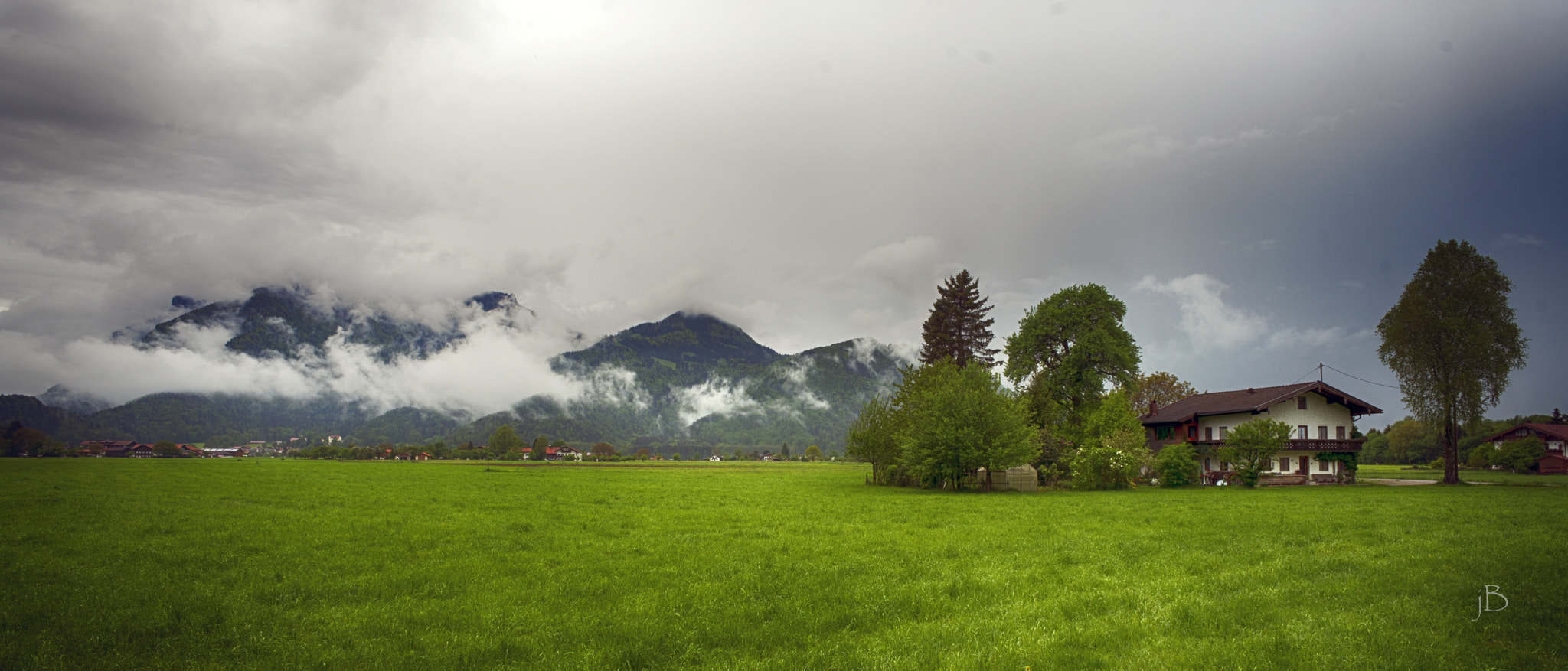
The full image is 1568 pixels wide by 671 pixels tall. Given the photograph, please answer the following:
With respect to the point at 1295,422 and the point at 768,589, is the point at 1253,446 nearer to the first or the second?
the point at 1295,422

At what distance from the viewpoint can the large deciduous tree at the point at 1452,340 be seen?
4938 cm

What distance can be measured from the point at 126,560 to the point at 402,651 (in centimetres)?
1177

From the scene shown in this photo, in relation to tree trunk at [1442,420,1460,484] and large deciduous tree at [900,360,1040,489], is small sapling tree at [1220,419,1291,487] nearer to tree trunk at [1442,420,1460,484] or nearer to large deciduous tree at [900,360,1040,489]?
tree trunk at [1442,420,1460,484]

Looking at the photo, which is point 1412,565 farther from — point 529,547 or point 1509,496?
point 1509,496

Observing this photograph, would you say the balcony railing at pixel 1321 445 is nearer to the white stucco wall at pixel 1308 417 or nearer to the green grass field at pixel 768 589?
the white stucco wall at pixel 1308 417

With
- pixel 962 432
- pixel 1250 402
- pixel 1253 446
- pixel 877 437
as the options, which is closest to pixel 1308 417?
pixel 1250 402

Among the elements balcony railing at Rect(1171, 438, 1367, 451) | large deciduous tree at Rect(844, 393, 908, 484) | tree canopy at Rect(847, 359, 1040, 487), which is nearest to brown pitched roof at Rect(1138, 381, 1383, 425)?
balcony railing at Rect(1171, 438, 1367, 451)

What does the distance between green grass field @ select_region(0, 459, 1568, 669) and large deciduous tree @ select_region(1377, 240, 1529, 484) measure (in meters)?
34.7

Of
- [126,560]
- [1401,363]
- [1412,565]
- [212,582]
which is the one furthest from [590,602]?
[1401,363]

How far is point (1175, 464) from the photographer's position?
51094 mm

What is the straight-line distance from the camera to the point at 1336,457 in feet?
A: 192

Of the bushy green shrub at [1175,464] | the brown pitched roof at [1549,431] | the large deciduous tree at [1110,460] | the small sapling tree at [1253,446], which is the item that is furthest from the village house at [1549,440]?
the large deciduous tree at [1110,460]

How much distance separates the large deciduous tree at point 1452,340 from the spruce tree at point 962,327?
109 ft

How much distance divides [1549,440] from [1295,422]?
1693 inches
